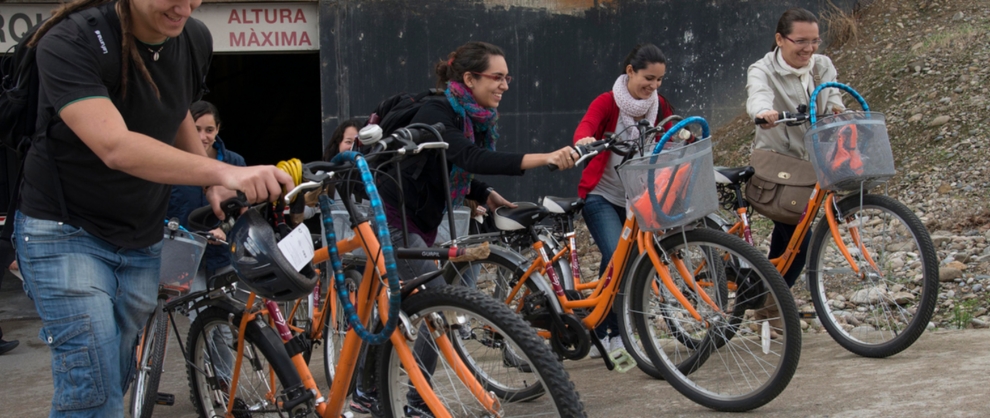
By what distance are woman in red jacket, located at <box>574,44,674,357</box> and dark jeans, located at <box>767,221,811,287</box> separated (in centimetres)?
86

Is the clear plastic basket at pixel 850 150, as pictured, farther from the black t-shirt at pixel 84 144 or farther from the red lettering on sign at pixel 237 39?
the red lettering on sign at pixel 237 39

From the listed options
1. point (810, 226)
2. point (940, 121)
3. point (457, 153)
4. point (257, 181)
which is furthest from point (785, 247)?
point (940, 121)

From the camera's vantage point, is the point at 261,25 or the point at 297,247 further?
the point at 261,25

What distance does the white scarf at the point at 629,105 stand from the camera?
5086 mm

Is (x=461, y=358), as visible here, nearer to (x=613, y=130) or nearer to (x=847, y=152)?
(x=847, y=152)

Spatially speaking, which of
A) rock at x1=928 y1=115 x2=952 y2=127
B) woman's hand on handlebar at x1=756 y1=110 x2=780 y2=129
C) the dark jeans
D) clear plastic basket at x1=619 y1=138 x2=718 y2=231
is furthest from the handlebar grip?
rock at x1=928 y1=115 x2=952 y2=127

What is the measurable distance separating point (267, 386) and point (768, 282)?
1.96 meters

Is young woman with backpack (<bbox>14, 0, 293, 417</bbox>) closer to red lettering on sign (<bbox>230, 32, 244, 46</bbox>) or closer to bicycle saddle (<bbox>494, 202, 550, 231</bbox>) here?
bicycle saddle (<bbox>494, 202, 550, 231</bbox>)

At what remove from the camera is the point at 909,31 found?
10.2 metres

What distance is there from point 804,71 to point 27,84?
3.82 meters

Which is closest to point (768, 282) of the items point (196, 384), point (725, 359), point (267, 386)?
point (725, 359)

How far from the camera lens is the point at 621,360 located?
4.39 m

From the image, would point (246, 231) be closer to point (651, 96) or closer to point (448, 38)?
point (651, 96)

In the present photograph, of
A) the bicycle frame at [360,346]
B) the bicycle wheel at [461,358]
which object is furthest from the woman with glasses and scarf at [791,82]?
Answer: the bicycle frame at [360,346]
